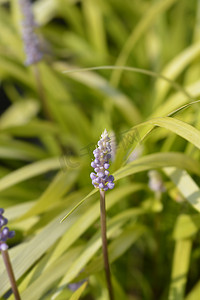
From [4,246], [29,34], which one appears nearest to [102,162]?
[4,246]

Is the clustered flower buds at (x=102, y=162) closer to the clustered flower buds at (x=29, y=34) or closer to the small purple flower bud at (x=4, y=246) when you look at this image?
the small purple flower bud at (x=4, y=246)

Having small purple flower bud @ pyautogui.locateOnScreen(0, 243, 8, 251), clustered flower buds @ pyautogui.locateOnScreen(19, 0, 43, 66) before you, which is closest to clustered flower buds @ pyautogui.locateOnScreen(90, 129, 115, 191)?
small purple flower bud @ pyautogui.locateOnScreen(0, 243, 8, 251)

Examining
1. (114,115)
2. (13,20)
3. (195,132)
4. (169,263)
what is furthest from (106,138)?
(13,20)

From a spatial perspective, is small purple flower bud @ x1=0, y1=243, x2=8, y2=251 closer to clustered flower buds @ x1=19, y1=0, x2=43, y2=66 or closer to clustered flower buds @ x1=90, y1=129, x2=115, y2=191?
clustered flower buds @ x1=90, y1=129, x2=115, y2=191

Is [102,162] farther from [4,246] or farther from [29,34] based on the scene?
[29,34]

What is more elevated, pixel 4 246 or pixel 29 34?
pixel 29 34

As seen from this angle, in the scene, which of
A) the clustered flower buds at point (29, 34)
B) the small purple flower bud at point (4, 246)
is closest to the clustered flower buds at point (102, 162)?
the small purple flower bud at point (4, 246)
